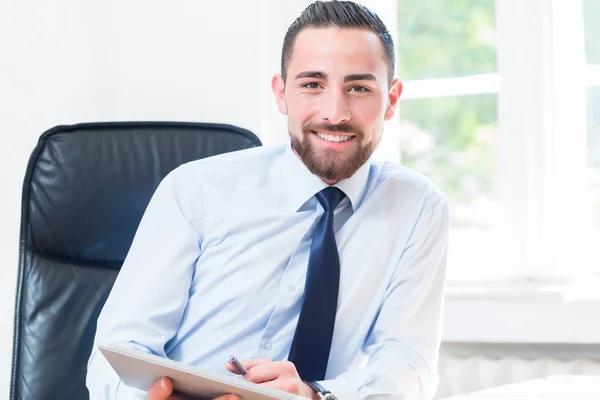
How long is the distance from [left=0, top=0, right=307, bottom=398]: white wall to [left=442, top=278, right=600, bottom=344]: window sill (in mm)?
817

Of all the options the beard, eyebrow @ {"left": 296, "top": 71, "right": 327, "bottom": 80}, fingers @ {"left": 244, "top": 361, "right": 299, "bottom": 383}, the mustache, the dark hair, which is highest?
the dark hair

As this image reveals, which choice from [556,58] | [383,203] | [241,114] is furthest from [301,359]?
[556,58]

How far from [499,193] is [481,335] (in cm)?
41

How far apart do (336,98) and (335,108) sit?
2 cm

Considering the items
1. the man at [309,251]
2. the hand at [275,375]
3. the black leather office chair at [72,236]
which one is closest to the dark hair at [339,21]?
the man at [309,251]

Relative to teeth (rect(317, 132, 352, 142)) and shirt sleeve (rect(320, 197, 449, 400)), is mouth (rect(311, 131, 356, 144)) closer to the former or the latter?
teeth (rect(317, 132, 352, 142))

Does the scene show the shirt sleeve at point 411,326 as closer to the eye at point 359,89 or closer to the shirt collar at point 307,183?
the shirt collar at point 307,183

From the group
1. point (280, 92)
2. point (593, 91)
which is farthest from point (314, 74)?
point (593, 91)

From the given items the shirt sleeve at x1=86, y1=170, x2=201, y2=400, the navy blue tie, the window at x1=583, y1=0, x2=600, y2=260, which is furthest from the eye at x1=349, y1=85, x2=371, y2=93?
the window at x1=583, y1=0, x2=600, y2=260

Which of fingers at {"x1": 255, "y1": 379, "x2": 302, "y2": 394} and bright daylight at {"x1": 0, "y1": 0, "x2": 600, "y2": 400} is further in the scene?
bright daylight at {"x1": 0, "y1": 0, "x2": 600, "y2": 400}

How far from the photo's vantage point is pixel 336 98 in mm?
1438

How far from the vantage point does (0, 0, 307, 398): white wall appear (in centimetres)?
221

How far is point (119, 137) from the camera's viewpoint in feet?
5.34

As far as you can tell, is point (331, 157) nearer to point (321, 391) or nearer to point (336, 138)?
point (336, 138)
